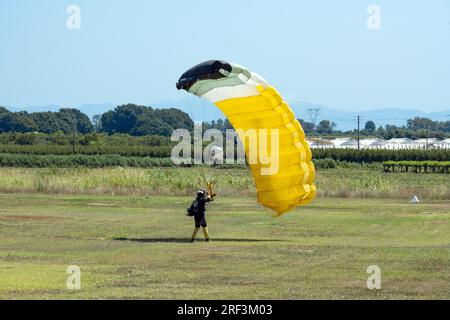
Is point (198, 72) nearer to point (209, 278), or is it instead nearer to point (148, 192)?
point (209, 278)

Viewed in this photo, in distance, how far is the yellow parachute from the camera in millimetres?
27406

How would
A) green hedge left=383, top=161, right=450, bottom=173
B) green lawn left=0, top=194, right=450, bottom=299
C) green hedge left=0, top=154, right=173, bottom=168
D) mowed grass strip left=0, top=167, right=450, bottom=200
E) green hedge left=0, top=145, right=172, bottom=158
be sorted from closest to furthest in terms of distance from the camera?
green lawn left=0, top=194, right=450, bottom=299 < mowed grass strip left=0, top=167, right=450, bottom=200 < green hedge left=0, top=154, right=173, bottom=168 < green hedge left=383, top=161, right=450, bottom=173 < green hedge left=0, top=145, right=172, bottom=158

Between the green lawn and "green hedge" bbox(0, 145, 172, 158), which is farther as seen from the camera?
"green hedge" bbox(0, 145, 172, 158)

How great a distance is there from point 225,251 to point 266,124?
3.67m

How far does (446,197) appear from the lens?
173 feet

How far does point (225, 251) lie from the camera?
2861 cm

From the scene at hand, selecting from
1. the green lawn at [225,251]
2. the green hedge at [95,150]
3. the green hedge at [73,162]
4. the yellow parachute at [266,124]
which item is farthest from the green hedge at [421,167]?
the yellow parachute at [266,124]

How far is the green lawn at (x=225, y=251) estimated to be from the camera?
21.5m

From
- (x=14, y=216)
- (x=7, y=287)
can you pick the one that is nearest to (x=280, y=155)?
(x=7, y=287)

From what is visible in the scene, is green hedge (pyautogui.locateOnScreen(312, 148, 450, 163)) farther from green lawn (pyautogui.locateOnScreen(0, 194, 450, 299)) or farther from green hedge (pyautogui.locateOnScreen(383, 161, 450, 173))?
green lawn (pyautogui.locateOnScreen(0, 194, 450, 299))

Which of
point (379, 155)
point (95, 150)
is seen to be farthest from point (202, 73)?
point (379, 155)

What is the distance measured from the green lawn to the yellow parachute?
64.9 inches

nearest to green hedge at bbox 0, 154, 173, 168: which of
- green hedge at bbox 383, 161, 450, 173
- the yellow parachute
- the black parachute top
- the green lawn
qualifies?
green hedge at bbox 383, 161, 450, 173
